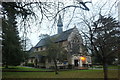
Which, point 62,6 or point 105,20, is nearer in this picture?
point 62,6

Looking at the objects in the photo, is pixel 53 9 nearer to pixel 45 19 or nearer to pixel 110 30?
pixel 45 19

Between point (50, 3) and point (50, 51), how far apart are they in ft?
39.7

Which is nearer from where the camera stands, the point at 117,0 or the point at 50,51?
the point at 117,0

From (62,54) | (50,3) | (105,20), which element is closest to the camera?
(50,3)

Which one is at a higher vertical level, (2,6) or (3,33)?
(2,6)

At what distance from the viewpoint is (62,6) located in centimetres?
328

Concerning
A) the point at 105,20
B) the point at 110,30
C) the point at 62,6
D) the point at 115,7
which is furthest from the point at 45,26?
the point at 110,30

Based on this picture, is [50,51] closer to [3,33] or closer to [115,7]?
[3,33]

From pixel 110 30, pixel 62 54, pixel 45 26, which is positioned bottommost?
pixel 62 54

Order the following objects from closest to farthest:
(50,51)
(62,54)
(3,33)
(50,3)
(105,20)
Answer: (50,3) → (3,33) → (105,20) → (50,51) → (62,54)

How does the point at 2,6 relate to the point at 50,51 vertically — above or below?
above

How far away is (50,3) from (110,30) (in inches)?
182

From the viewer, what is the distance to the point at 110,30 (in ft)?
22.5

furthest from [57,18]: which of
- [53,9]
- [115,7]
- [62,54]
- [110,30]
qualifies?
[62,54]
